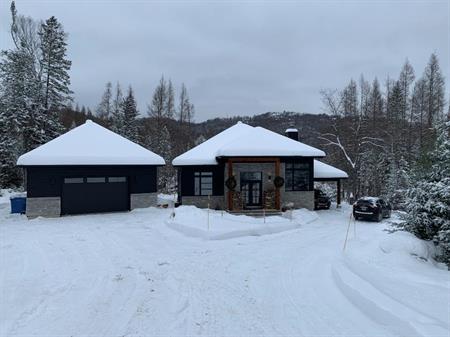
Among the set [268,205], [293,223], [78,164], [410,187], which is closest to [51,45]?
[78,164]

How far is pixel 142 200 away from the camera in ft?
74.9

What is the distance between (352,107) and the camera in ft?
133

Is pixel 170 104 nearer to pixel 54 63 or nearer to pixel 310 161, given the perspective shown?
pixel 54 63

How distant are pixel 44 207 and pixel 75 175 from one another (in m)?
2.43

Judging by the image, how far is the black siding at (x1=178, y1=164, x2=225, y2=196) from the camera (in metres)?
23.2

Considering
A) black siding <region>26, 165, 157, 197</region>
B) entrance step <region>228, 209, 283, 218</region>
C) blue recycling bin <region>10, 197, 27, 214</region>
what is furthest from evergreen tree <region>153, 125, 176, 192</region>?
entrance step <region>228, 209, 283, 218</region>

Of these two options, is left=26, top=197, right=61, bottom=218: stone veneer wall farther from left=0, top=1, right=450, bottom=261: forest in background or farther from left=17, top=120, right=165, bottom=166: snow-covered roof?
left=0, top=1, right=450, bottom=261: forest in background

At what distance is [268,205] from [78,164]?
450 inches

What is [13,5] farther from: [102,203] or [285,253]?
[285,253]

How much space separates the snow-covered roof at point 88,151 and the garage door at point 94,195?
1297mm

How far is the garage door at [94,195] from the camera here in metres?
20.9

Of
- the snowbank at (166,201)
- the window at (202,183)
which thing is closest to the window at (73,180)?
the snowbank at (166,201)

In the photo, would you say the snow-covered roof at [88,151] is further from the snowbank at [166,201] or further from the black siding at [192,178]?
the snowbank at [166,201]

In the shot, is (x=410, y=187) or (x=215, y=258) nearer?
(x=215, y=258)
